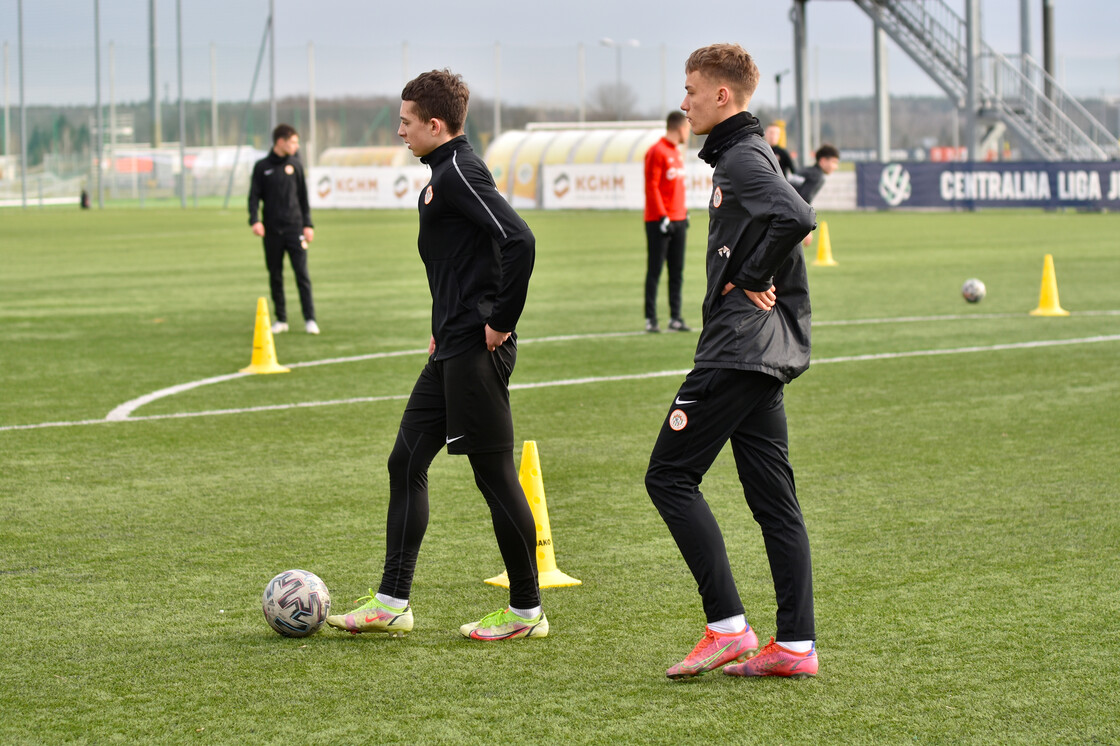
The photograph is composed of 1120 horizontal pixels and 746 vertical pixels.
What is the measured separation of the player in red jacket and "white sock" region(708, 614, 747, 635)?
927 cm

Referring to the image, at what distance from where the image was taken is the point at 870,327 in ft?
47.1

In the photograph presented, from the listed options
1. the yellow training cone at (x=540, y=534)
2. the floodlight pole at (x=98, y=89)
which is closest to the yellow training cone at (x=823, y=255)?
the yellow training cone at (x=540, y=534)

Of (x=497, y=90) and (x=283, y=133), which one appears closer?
(x=283, y=133)

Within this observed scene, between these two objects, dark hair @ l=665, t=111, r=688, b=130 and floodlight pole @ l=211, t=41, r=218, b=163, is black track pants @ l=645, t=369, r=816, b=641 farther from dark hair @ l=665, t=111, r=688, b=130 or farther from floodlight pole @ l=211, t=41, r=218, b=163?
floodlight pole @ l=211, t=41, r=218, b=163

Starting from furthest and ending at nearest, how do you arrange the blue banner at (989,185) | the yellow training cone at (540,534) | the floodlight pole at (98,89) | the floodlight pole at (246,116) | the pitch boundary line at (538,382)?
the floodlight pole at (98,89) → the floodlight pole at (246,116) → the blue banner at (989,185) → the pitch boundary line at (538,382) → the yellow training cone at (540,534)

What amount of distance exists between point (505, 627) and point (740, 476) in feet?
3.47

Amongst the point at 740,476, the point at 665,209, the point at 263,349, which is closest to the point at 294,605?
the point at 740,476

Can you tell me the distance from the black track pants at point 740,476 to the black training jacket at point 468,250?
760mm

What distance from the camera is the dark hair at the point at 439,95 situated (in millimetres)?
4783

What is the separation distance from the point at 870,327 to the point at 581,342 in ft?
10.4

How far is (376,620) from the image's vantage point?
496 centimetres

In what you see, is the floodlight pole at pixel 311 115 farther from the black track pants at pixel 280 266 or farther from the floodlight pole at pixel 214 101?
the black track pants at pixel 280 266

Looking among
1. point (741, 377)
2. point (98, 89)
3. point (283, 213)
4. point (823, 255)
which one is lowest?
point (741, 377)

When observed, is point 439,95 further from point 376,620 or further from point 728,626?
point 728,626
